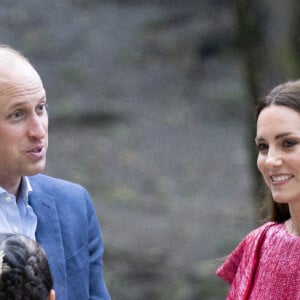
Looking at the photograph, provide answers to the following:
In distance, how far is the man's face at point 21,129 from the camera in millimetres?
3426

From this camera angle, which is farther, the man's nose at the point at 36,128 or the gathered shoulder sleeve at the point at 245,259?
the gathered shoulder sleeve at the point at 245,259

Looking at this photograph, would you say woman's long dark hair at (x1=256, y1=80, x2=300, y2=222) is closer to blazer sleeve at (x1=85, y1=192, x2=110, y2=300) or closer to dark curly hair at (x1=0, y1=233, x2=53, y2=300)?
blazer sleeve at (x1=85, y1=192, x2=110, y2=300)

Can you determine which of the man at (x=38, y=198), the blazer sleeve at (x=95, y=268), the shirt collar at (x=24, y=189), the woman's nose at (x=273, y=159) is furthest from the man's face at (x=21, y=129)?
the woman's nose at (x=273, y=159)

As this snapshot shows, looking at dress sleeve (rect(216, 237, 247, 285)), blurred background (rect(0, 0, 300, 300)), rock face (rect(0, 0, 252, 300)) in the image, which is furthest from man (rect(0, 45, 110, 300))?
rock face (rect(0, 0, 252, 300))

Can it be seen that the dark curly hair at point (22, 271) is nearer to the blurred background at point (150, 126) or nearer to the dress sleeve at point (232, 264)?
the dress sleeve at point (232, 264)

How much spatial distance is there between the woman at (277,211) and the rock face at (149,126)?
18.6 ft

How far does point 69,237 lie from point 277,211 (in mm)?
806

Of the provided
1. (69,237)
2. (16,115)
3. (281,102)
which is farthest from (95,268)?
(281,102)

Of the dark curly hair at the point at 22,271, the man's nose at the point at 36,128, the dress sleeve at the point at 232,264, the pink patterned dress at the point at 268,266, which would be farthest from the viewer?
the dress sleeve at the point at 232,264

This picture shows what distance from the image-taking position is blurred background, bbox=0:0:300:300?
10.1m

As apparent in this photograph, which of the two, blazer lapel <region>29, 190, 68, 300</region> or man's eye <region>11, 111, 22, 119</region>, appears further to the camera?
blazer lapel <region>29, 190, 68, 300</region>

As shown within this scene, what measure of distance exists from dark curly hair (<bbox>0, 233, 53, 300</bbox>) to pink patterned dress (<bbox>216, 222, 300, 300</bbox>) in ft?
3.85

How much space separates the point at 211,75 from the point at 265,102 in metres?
10.1

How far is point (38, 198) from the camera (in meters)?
3.63
